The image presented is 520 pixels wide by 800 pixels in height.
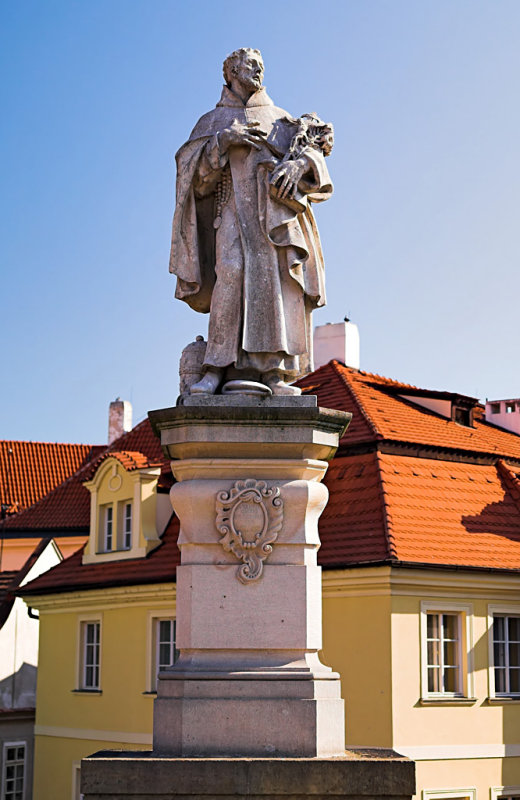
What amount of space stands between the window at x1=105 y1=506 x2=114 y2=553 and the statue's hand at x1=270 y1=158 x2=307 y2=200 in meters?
21.4

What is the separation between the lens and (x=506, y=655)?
2389 cm

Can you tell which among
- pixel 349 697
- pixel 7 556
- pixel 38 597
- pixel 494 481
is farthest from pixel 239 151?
pixel 7 556

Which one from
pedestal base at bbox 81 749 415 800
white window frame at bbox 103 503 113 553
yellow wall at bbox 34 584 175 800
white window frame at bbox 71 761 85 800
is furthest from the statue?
white window frame at bbox 71 761 85 800

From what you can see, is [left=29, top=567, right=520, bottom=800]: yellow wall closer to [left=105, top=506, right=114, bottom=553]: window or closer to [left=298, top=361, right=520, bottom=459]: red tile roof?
[left=298, top=361, right=520, bottom=459]: red tile roof

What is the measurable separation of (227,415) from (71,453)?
3990 cm

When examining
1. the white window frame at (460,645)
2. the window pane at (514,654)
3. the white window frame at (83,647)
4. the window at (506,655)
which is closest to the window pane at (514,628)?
the window at (506,655)

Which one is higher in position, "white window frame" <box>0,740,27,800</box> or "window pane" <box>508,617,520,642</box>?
"window pane" <box>508,617,520,642</box>

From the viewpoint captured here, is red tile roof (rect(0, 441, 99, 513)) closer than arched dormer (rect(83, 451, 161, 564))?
No

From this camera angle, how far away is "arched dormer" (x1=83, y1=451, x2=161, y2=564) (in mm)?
27609

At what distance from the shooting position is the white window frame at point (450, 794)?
21906 mm

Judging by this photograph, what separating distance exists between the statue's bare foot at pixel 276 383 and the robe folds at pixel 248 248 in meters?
0.05

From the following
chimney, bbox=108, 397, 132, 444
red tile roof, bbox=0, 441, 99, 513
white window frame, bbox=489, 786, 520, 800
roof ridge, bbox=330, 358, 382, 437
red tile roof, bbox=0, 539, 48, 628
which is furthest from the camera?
chimney, bbox=108, 397, 132, 444

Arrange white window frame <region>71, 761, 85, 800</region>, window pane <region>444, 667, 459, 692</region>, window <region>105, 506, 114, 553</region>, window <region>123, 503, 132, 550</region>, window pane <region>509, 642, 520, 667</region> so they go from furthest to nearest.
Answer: window <region>105, 506, 114, 553</region>
window <region>123, 503, 132, 550</region>
white window frame <region>71, 761, 85, 800</region>
window pane <region>509, 642, 520, 667</region>
window pane <region>444, 667, 459, 692</region>

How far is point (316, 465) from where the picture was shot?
7668 millimetres
